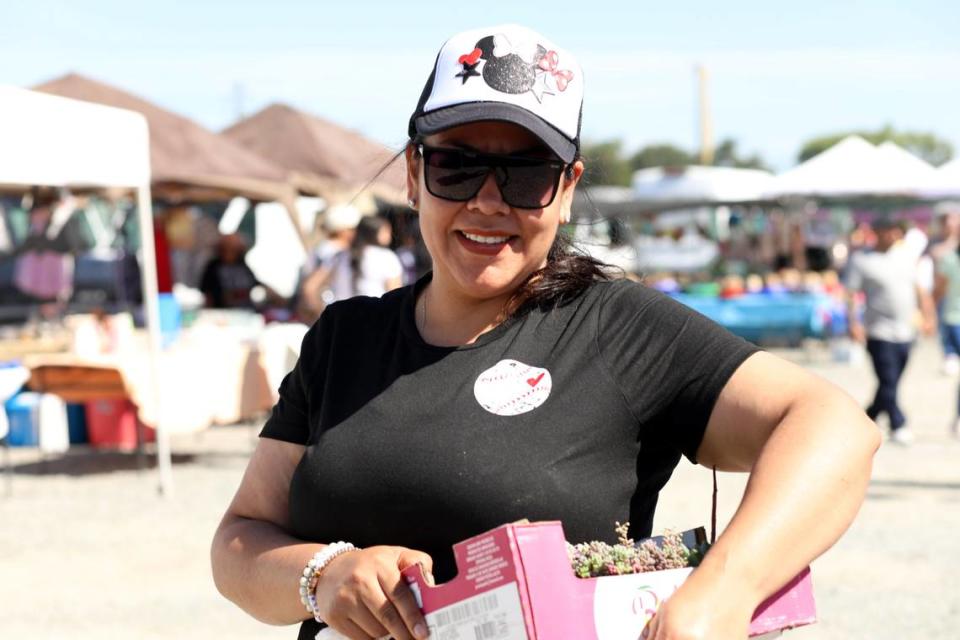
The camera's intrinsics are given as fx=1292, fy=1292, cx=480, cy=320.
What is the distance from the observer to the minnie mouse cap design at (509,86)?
Result: 1.70 metres

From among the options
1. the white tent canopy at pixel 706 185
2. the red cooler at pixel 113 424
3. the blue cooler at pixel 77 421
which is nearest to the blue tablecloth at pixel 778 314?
the white tent canopy at pixel 706 185

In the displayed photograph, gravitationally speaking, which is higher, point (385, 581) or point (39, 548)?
point (385, 581)

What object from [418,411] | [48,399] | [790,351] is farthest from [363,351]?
[790,351]

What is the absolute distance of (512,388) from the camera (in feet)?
5.59

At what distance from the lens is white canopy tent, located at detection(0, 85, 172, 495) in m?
6.93

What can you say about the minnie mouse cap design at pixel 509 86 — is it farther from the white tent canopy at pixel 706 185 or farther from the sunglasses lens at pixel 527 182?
the white tent canopy at pixel 706 185

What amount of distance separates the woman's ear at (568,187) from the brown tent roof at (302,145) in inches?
554

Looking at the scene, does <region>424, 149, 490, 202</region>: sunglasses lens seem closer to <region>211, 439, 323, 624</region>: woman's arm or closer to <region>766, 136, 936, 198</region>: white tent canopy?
<region>211, 439, 323, 624</region>: woman's arm

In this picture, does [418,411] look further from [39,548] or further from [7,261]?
[7,261]

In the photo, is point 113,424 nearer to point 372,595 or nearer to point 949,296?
point 949,296

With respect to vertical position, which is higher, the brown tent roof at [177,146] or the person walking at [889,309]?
the brown tent roof at [177,146]

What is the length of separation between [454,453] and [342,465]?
0.58 ft

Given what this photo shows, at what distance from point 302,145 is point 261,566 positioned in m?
15.0

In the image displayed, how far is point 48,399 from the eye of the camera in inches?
358
